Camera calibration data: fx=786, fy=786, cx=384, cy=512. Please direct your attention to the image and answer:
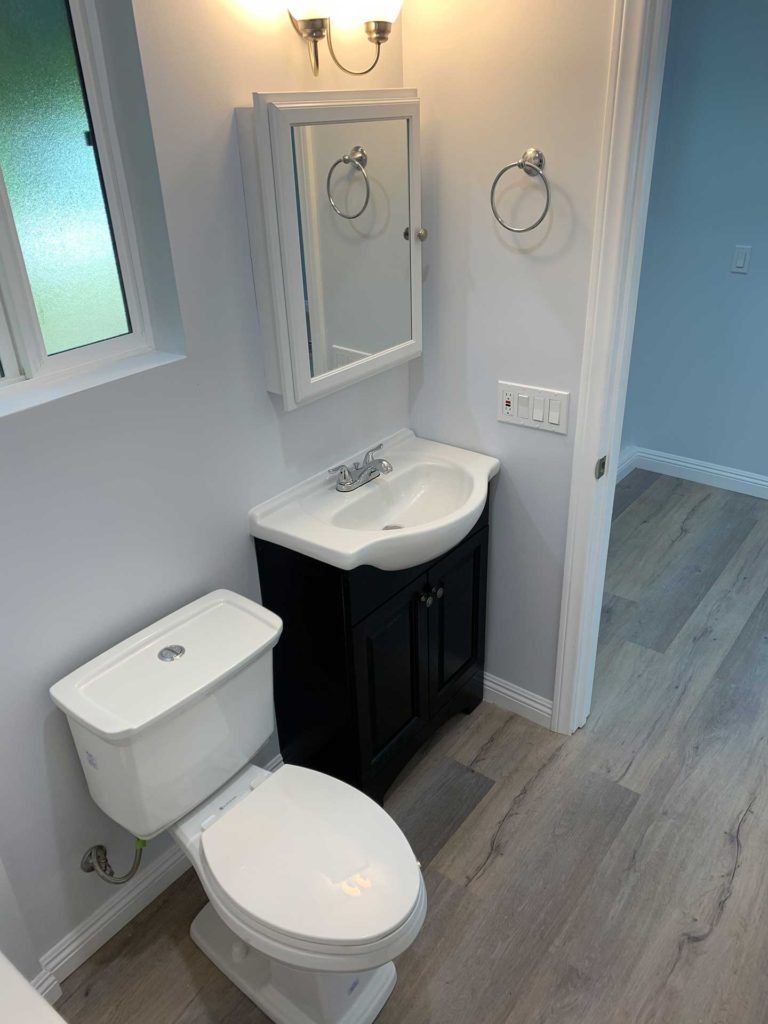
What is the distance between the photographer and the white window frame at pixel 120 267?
1.42 metres

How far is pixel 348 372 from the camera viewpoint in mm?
1935

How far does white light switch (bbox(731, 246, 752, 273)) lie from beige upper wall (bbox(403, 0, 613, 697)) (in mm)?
1754

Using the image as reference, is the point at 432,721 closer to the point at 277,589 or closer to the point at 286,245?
the point at 277,589

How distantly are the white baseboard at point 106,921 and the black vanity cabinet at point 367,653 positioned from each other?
42 centimetres

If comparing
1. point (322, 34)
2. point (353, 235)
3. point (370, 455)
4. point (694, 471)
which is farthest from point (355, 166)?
point (694, 471)

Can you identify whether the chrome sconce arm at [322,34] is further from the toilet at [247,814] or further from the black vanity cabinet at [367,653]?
the toilet at [247,814]

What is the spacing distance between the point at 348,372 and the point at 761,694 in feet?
5.53

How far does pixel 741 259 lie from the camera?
127 inches

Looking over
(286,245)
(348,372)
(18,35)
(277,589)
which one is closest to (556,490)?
(348,372)

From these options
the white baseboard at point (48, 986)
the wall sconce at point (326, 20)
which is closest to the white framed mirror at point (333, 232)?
the wall sconce at point (326, 20)

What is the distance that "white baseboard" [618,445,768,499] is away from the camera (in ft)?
11.8

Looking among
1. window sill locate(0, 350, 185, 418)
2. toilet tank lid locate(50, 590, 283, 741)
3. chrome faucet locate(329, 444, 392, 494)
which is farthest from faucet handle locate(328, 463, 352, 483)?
window sill locate(0, 350, 185, 418)

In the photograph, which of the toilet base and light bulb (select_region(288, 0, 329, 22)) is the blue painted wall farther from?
the toilet base

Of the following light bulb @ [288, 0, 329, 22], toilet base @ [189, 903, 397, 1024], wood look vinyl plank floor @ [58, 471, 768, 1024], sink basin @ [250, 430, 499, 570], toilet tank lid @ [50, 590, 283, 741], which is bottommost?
wood look vinyl plank floor @ [58, 471, 768, 1024]
